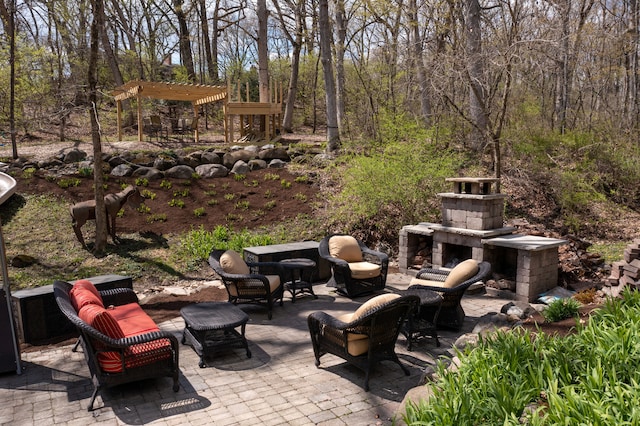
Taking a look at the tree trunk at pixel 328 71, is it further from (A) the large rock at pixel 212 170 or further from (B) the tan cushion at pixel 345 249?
(B) the tan cushion at pixel 345 249

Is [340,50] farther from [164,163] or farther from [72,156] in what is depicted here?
[72,156]

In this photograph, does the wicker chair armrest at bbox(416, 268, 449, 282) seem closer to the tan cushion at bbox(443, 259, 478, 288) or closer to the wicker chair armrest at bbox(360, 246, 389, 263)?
the tan cushion at bbox(443, 259, 478, 288)

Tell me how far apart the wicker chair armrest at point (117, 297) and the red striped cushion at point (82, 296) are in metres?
0.49

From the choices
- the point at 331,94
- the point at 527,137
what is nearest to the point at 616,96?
the point at 527,137

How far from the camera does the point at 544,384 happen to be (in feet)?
10.00

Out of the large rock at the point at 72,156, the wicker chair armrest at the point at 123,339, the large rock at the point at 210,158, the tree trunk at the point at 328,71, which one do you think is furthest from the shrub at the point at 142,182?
the wicker chair armrest at the point at 123,339

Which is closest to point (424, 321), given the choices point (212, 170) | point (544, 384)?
point (544, 384)

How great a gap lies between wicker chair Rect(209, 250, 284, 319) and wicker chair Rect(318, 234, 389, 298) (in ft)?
3.47

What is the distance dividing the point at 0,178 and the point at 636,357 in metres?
6.27

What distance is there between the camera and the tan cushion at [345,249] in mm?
7699

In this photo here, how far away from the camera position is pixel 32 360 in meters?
5.16

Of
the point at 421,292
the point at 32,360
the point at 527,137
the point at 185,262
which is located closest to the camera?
the point at 32,360

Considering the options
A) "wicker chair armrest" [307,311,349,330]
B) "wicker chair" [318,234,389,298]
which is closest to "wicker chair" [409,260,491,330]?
"wicker chair" [318,234,389,298]

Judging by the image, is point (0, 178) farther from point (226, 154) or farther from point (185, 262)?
point (226, 154)
